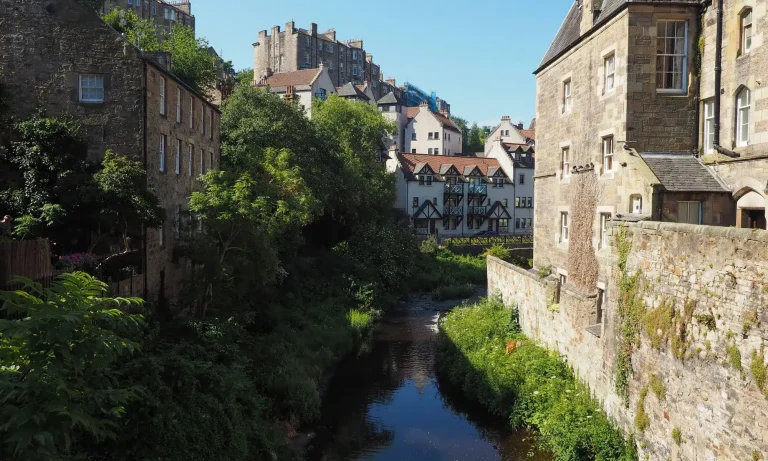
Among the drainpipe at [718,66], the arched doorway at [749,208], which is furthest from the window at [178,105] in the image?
the arched doorway at [749,208]

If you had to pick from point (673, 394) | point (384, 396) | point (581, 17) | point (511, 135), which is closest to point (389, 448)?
point (384, 396)

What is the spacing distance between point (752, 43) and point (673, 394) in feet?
28.9

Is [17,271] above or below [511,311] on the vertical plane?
above

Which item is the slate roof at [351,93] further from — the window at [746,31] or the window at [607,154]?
the window at [746,31]

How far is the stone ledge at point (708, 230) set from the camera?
9977mm

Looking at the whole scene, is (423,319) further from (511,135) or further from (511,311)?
(511,135)

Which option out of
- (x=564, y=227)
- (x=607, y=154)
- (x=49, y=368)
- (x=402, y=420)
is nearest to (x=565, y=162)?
(x=564, y=227)

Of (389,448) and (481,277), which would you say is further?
(481,277)

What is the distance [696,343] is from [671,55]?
9.50 meters

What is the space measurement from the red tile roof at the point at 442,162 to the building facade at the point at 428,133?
14288mm

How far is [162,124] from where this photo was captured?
2242 cm

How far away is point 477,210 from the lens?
6744 cm

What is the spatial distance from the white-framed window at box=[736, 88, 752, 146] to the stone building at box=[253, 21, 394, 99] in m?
83.0

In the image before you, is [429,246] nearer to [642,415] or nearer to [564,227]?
[564,227]
